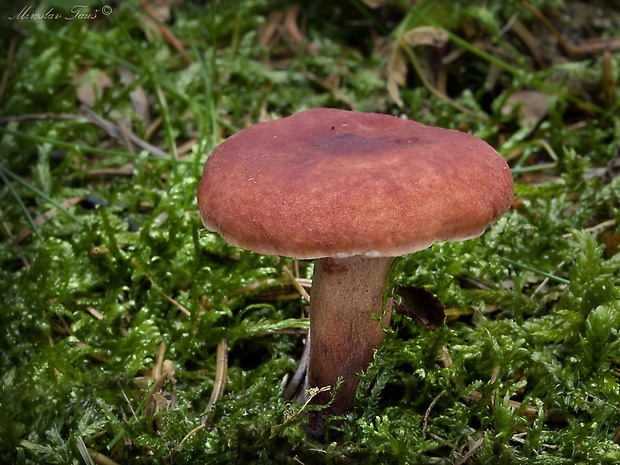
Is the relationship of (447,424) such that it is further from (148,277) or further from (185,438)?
(148,277)

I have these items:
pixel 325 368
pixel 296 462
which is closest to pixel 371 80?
pixel 325 368

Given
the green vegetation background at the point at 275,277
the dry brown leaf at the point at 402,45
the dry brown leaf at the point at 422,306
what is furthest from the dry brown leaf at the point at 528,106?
the dry brown leaf at the point at 422,306

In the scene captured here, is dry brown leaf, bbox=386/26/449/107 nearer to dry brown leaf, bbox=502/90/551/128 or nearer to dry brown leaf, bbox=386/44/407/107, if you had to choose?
dry brown leaf, bbox=386/44/407/107

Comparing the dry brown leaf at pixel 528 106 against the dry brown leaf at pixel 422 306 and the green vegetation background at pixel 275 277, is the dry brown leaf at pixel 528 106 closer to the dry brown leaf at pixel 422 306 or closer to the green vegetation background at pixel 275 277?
the green vegetation background at pixel 275 277

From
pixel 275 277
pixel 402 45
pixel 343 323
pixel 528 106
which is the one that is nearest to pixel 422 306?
pixel 343 323

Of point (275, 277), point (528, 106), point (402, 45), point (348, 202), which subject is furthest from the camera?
point (402, 45)

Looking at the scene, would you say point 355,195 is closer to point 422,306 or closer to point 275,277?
point 422,306

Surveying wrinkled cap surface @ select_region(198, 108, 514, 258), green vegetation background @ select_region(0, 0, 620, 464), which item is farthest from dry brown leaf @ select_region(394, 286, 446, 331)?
wrinkled cap surface @ select_region(198, 108, 514, 258)
